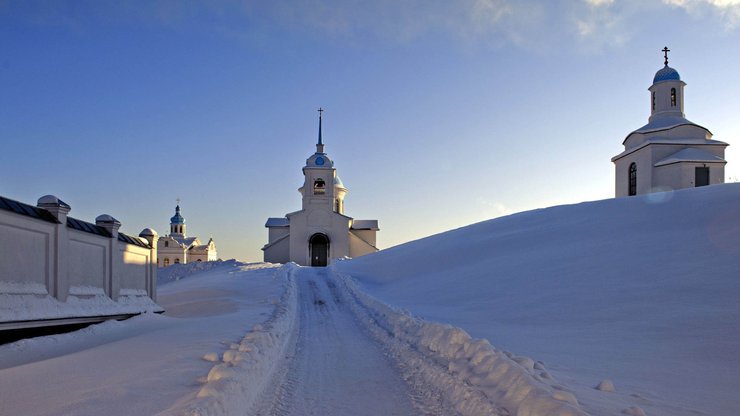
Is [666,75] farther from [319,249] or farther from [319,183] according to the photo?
[319,249]

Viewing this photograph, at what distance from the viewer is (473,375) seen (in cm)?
670

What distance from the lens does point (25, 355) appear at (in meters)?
9.17

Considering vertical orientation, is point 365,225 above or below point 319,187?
below

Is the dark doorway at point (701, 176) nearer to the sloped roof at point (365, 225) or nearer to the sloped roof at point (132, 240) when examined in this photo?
the sloped roof at point (365, 225)

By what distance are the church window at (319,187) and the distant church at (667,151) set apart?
84.7 ft

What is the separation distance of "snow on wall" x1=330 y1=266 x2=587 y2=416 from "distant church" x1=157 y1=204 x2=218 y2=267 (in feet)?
236

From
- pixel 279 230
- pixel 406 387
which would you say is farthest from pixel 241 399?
pixel 279 230

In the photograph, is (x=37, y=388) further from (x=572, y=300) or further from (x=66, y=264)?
(x=572, y=300)

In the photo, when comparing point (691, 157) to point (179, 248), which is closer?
point (691, 157)

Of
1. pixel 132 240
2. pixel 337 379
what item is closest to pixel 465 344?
pixel 337 379

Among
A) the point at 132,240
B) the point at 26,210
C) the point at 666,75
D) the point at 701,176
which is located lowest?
the point at 132,240

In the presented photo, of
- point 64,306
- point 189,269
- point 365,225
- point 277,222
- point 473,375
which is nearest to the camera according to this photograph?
point 473,375

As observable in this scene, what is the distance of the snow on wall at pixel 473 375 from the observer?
204 inches

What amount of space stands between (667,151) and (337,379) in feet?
123
